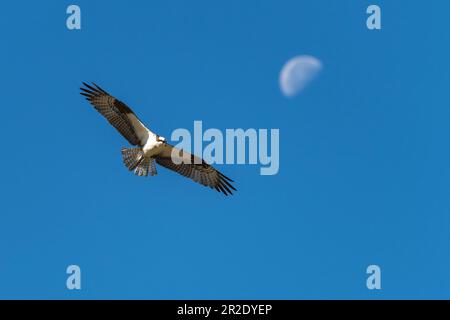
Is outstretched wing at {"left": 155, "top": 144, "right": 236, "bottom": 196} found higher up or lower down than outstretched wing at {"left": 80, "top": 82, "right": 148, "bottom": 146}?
lower down

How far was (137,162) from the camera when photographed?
16.9 meters

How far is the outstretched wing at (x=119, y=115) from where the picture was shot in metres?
16.8

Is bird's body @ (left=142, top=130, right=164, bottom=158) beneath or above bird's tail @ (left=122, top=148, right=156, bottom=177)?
above

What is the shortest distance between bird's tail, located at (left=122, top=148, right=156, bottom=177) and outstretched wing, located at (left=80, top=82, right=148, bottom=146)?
0.23 metres

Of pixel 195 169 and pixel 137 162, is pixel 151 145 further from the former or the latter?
pixel 195 169

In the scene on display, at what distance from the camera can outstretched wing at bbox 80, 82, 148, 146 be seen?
16.8 meters

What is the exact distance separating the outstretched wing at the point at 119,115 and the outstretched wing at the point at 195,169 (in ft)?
2.58

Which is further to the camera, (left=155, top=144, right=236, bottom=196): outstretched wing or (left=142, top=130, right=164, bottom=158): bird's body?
(left=155, top=144, right=236, bottom=196): outstretched wing

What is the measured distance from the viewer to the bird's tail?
1691cm

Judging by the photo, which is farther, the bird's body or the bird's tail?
the bird's tail
